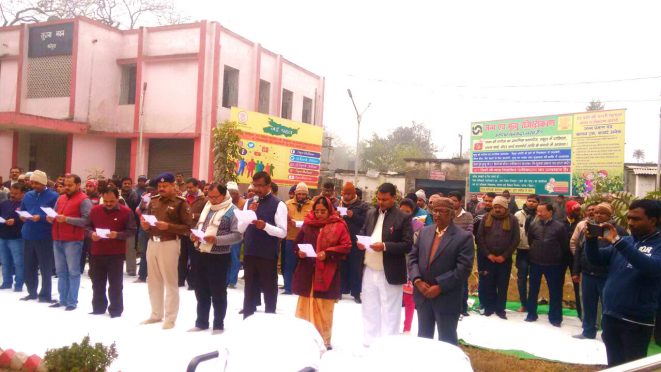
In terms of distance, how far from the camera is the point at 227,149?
18.5m

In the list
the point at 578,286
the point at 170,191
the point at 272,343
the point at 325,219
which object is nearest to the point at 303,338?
the point at 272,343

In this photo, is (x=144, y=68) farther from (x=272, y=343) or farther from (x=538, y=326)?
(x=272, y=343)

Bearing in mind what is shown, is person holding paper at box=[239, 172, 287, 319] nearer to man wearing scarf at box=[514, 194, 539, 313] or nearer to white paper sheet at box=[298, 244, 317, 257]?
white paper sheet at box=[298, 244, 317, 257]

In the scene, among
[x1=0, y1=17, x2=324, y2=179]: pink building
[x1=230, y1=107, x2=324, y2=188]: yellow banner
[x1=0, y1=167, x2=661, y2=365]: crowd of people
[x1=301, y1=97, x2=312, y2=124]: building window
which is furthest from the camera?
[x1=301, y1=97, x2=312, y2=124]: building window

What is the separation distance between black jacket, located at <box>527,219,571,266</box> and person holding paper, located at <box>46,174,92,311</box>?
6324mm

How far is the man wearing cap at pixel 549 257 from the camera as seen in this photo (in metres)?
7.68

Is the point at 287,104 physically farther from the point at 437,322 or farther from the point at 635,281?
the point at 635,281

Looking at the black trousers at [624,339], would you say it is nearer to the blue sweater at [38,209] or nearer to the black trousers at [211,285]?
the black trousers at [211,285]

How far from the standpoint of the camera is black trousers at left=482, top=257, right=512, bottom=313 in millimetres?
8102

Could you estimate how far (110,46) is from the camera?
66.1ft

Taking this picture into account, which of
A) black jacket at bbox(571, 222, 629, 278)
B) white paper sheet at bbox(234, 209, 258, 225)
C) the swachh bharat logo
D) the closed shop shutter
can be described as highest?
the swachh bharat logo

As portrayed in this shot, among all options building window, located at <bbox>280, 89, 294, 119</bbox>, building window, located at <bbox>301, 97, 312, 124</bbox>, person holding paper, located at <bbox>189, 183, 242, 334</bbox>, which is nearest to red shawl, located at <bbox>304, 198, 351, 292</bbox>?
person holding paper, located at <bbox>189, 183, 242, 334</bbox>

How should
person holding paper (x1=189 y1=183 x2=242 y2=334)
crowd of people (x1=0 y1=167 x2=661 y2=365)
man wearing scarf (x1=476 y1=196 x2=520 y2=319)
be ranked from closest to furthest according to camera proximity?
1. crowd of people (x1=0 y1=167 x2=661 y2=365)
2. person holding paper (x1=189 y1=183 x2=242 y2=334)
3. man wearing scarf (x1=476 y1=196 x2=520 y2=319)

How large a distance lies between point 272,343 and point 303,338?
18cm
